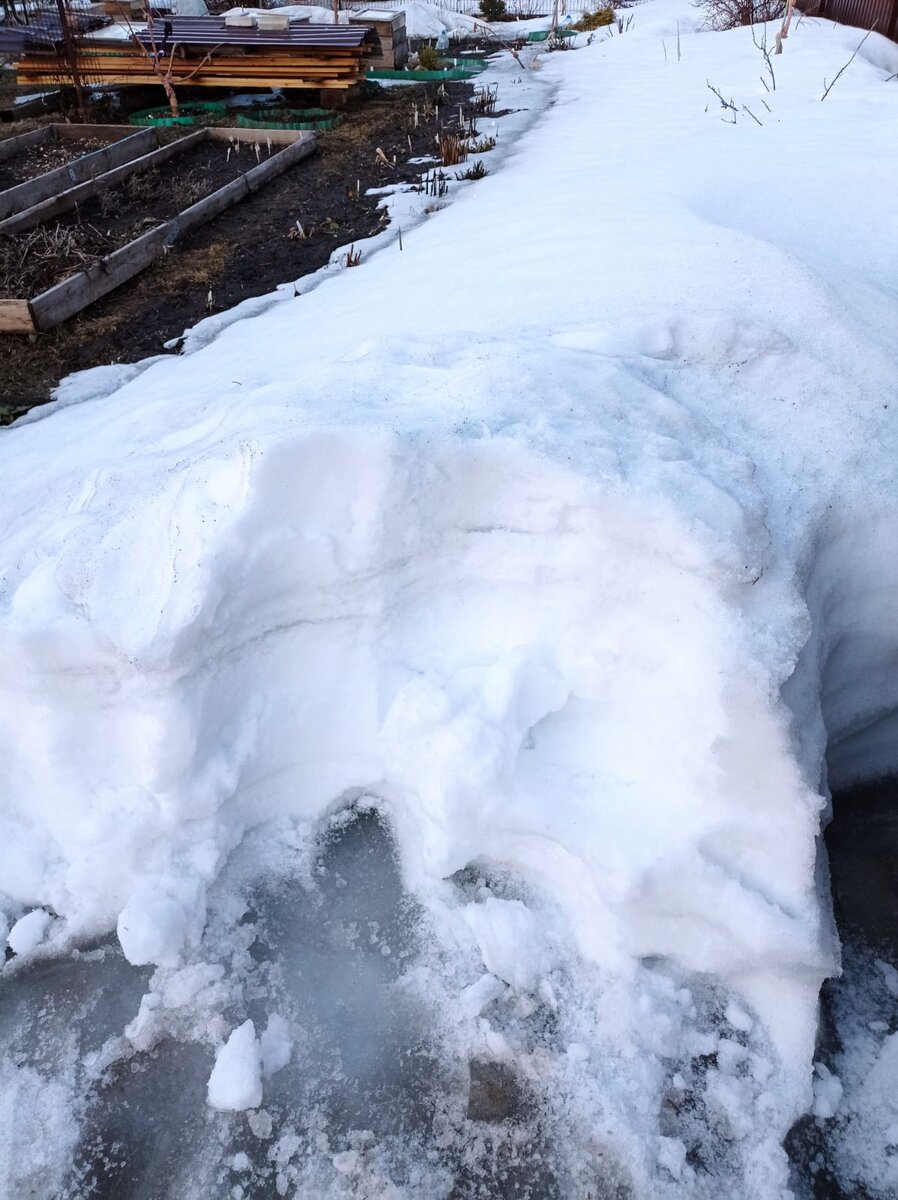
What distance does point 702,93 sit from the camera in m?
8.05

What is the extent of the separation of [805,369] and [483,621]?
1.59m

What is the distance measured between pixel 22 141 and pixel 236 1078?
34.7ft

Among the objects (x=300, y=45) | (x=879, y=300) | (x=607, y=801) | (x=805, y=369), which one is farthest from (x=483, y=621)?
(x=300, y=45)

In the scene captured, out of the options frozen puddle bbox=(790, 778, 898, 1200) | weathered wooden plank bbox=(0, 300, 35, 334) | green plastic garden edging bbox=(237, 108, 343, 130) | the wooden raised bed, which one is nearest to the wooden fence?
green plastic garden edging bbox=(237, 108, 343, 130)

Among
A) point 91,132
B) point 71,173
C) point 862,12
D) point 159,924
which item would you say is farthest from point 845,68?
point 159,924

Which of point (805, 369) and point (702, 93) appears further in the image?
point (702, 93)

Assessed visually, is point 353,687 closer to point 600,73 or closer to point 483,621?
point 483,621

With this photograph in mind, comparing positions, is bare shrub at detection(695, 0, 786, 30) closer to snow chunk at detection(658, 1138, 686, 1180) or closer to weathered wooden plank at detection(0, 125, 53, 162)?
weathered wooden plank at detection(0, 125, 53, 162)

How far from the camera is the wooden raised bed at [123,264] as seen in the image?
16.0 feet

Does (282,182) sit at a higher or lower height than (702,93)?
lower

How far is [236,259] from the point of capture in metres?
6.03

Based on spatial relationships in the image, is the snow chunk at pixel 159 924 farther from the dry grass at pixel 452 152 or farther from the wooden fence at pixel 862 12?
the wooden fence at pixel 862 12

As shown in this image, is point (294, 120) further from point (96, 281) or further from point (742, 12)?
point (742, 12)

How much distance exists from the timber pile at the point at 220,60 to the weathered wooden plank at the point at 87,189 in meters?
2.18
